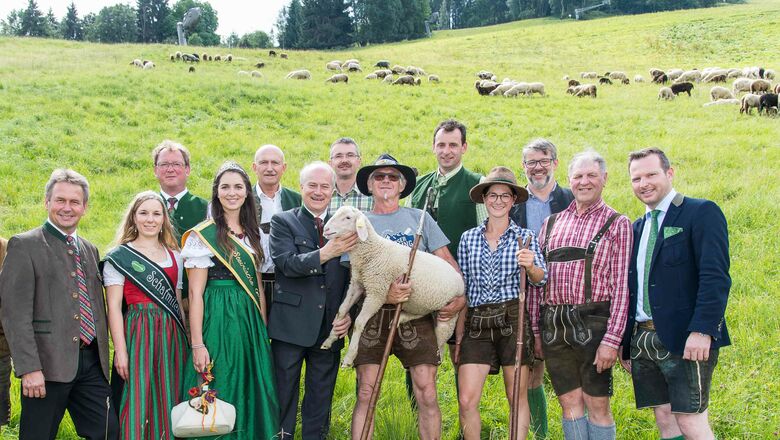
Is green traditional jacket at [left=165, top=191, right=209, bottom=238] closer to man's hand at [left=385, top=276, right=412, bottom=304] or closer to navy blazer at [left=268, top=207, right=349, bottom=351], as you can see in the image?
navy blazer at [left=268, top=207, right=349, bottom=351]

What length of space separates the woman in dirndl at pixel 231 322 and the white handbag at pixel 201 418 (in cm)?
25

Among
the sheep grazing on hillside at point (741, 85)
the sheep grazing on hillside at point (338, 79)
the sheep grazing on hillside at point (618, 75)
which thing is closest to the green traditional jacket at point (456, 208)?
the sheep grazing on hillside at point (338, 79)

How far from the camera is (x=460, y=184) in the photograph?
5.49 meters

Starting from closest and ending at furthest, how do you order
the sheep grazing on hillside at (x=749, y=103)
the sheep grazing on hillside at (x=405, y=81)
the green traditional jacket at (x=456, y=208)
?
the green traditional jacket at (x=456, y=208) < the sheep grazing on hillside at (x=749, y=103) < the sheep grazing on hillside at (x=405, y=81)

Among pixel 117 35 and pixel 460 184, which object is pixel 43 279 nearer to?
pixel 460 184

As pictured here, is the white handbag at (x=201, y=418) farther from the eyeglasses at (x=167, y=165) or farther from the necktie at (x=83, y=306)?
the eyeglasses at (x=167, y=165)

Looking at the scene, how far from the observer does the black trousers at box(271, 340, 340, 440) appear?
183 inches

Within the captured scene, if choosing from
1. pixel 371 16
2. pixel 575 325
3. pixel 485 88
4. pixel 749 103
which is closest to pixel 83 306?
pixel 575 325

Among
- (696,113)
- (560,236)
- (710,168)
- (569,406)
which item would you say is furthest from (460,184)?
(696,113)

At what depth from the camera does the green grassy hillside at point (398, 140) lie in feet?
18.6

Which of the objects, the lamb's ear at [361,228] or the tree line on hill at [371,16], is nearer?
the lamb's ear at [361,228]

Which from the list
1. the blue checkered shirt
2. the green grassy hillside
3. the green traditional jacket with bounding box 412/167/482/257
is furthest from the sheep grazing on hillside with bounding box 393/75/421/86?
the blue checkered shirt

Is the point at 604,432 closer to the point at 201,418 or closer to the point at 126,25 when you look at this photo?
the point at 201,418

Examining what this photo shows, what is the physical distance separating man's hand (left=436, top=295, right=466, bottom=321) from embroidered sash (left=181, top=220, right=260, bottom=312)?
1470 millimetres
